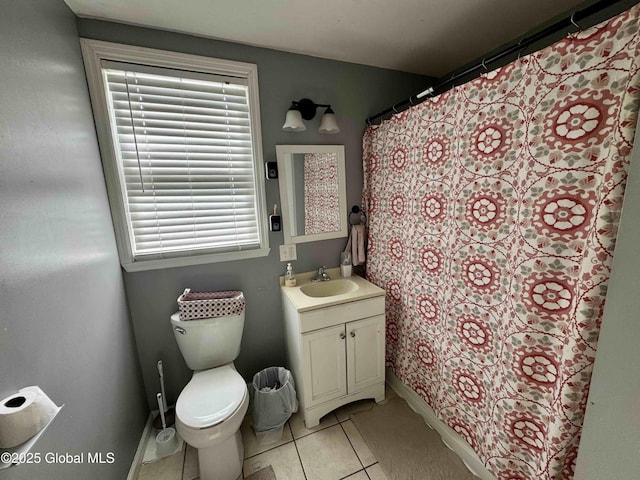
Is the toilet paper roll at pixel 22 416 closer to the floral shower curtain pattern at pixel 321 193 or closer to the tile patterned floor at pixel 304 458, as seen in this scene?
the tile patterned floor at pixel 304 458

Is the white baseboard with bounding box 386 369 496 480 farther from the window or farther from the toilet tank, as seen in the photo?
the window

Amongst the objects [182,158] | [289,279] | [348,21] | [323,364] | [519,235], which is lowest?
[323,364]

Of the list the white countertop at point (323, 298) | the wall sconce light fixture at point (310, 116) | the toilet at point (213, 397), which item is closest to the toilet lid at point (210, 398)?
the toilet at point (213, 397)

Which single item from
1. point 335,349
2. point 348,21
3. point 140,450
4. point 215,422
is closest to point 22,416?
point 215,422

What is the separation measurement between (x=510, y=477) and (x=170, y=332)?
6.56 feet

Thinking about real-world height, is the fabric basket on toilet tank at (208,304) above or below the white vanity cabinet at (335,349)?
above

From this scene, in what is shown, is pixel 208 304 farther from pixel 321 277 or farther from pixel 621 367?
pixel 621 367

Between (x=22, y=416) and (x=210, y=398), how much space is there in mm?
857

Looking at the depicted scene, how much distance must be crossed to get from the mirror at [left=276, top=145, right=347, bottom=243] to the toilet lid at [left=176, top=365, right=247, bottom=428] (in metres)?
0.95

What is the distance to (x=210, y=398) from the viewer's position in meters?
1.38

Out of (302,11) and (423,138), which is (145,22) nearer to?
(302,11)

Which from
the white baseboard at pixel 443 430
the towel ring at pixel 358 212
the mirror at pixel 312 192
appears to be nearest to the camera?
the white baseboard at pixel 443 430

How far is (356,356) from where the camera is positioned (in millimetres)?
1712

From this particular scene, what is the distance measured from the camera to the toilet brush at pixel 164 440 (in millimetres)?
1522
